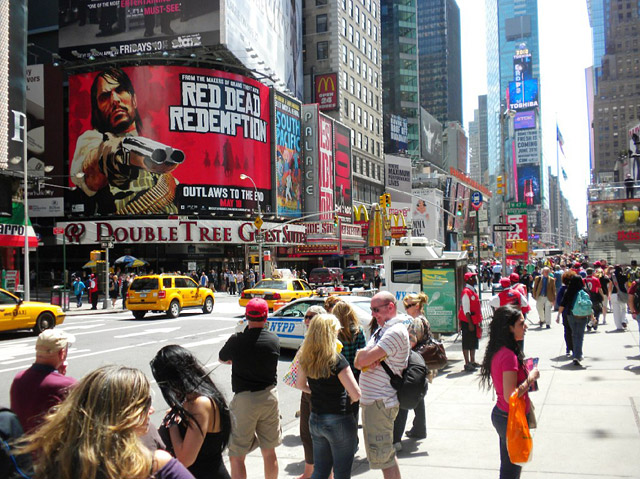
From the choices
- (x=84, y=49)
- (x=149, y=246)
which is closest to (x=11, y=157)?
(x=149, y=246)

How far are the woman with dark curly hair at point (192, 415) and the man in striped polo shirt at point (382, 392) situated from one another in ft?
5.54

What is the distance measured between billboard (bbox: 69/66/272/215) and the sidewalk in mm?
39825

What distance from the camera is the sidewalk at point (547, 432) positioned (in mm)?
6488

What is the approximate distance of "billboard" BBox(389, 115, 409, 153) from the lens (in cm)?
10175

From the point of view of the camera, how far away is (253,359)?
18.5 feet

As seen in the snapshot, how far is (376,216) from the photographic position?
212ft

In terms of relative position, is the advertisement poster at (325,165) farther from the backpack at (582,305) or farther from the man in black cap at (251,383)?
the man in black cap at (251,383)

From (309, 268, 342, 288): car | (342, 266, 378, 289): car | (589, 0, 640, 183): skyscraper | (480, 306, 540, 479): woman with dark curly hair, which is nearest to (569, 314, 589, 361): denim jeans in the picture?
(480, 306, 540, 479): woman with dark curly hair

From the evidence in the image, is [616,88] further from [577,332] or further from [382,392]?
[382,392]

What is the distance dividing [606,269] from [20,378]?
21.3 metres

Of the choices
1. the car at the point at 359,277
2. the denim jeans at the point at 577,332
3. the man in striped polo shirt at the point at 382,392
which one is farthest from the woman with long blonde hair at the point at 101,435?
the car at the point at 359,277

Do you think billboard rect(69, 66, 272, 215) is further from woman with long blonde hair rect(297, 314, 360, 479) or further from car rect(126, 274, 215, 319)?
woman with long blonde hair rect(297, 314, 360, 479)

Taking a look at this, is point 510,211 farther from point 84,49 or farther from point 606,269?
point 84,49

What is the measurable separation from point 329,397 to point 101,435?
118 inches
